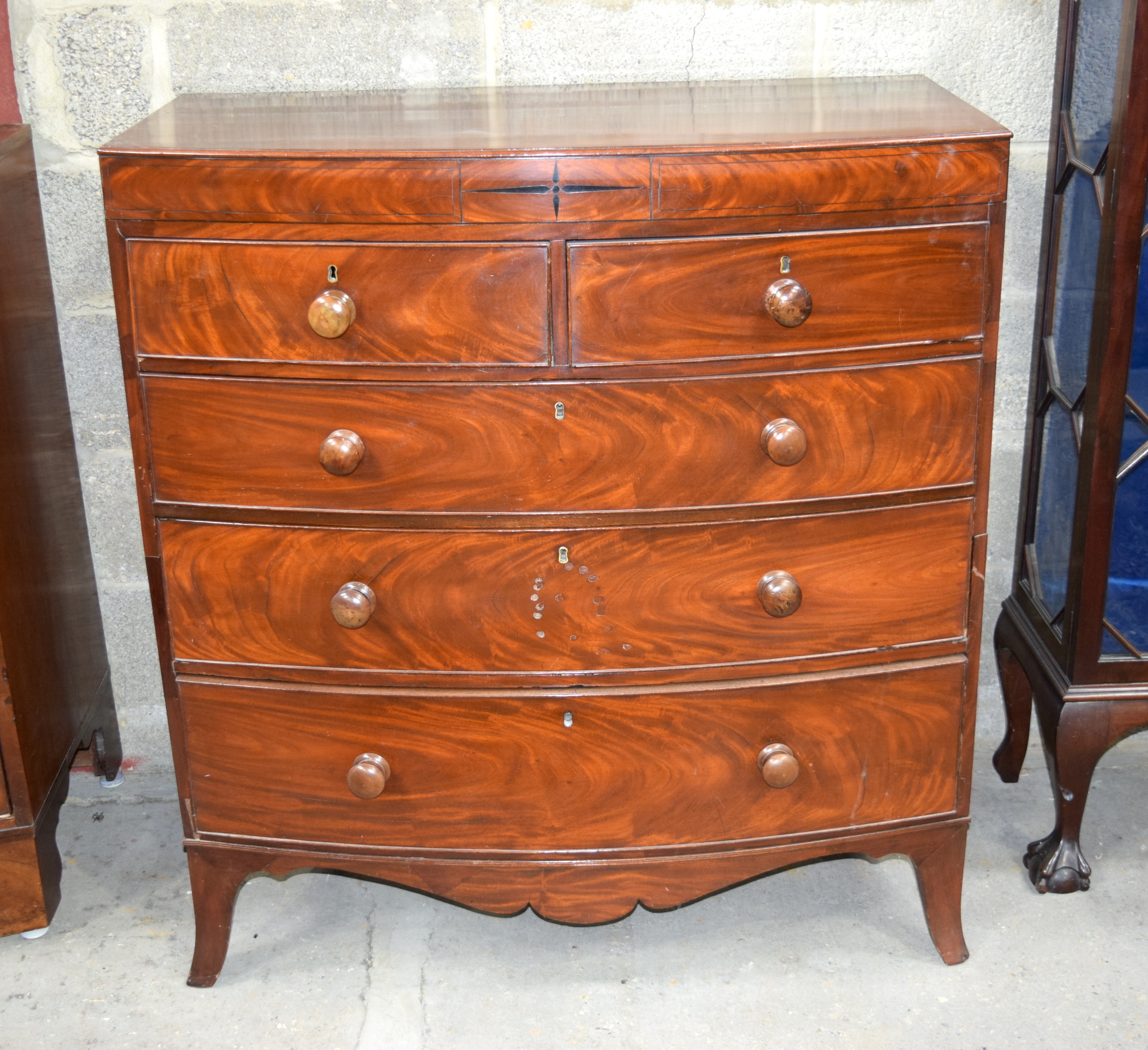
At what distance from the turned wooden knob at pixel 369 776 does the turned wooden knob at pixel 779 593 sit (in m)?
0.24

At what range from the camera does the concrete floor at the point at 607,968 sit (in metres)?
1.80

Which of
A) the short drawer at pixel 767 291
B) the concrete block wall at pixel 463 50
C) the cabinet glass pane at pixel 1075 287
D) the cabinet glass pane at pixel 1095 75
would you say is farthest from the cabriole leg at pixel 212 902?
the cabinet glass pane at pixel 1095 75

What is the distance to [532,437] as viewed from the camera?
1560 millimetres

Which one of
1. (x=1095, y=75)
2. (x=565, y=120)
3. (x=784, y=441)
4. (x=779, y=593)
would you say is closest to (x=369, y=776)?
(x=779, y=593)

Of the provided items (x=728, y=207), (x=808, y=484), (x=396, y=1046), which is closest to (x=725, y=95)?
(x=728, y=207)

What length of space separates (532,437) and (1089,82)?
1.01 metres

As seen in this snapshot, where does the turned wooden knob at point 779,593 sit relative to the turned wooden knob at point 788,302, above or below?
below

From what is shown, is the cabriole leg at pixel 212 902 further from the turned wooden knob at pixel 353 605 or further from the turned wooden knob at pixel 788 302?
the turned wooden knob at pixel 788 302

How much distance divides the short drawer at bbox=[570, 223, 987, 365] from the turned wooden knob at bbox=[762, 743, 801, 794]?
21.1 inches

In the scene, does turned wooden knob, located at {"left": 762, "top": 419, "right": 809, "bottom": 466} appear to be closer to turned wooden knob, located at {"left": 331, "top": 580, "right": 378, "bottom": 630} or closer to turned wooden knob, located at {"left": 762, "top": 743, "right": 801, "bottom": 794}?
turned wooden knob, located at {"left": 762, "top": 743, "right": 801, "bottom": 794}

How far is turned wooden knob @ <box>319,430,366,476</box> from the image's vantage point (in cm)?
156

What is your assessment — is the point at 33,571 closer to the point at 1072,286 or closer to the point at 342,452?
the point at 342,452

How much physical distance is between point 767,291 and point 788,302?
0.03 meters

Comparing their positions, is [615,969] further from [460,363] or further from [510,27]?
[510,27]
